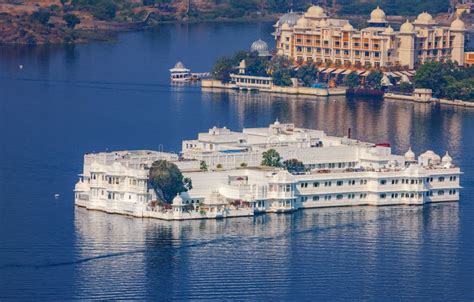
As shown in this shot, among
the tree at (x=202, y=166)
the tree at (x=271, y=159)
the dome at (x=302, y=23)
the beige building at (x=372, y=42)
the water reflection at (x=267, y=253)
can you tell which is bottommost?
the water reflection at (x=267, y=253)

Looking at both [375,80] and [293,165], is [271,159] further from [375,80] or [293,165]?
[375,80]

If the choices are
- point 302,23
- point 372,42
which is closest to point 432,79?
point 372,42

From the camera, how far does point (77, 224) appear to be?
48531mm

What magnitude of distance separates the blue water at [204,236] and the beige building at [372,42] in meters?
12.5

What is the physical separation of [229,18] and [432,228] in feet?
229

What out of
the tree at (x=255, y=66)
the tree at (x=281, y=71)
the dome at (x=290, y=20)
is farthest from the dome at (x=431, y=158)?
the dome at (x=290, y=20)

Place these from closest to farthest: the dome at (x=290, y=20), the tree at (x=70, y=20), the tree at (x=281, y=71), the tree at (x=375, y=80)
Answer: the tree at (x=375, y=80)
the tree at (x=281, y=71)
the dome at (x=290, y=20)
the tree at (x=70, y=20)

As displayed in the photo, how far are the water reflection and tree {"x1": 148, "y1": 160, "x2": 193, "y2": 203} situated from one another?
0.98 metres

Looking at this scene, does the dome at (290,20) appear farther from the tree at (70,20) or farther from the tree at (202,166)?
the tree at (202,166)

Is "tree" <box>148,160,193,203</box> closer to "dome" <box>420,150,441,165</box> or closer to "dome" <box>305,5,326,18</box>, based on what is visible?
"dome" <box>420,150,441,165</box>

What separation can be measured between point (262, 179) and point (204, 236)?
3565mm

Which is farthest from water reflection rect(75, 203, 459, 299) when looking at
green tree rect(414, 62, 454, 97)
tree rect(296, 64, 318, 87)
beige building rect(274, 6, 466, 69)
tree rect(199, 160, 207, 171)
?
beige building rect(274, 6, 466, 69)

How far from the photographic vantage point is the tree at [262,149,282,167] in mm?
52281

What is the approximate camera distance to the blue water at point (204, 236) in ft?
142
